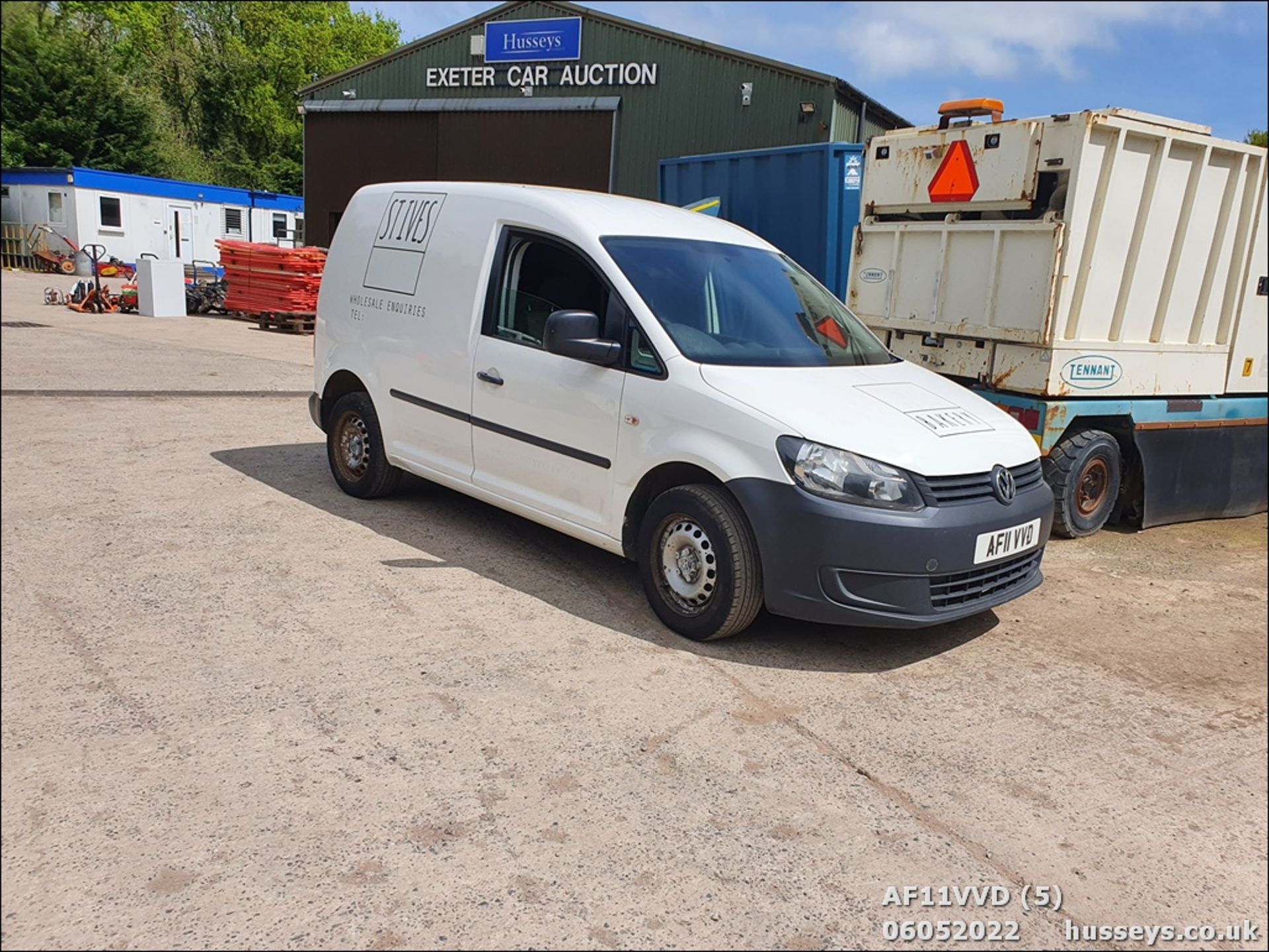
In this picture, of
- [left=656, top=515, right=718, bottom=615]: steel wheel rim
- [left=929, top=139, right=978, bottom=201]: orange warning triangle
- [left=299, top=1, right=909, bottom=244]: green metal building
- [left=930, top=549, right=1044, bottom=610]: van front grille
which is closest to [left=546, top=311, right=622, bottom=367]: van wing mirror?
[left=656, top=515, right=718, bottom=615]: steel wheel rim

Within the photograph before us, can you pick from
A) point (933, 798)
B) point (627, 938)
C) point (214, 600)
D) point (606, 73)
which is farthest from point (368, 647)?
point (606, 73)

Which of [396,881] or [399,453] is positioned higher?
[399,453]

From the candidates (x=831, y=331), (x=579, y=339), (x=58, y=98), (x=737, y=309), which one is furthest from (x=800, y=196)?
(x=58, y=98)

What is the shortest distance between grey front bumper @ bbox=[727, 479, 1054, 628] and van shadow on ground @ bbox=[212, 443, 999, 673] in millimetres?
351

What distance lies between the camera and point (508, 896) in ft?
8.76

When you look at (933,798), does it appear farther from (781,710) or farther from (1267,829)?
(1267,829)

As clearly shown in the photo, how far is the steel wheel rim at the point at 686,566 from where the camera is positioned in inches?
176

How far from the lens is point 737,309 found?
16.8 feet

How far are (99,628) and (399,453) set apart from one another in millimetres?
2307

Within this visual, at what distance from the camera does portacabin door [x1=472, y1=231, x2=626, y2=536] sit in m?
4.89

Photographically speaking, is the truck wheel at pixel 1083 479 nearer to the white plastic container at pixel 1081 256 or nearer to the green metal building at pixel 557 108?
the white plastic container at pixel 1081 256

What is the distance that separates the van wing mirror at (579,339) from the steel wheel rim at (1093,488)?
3977 millimetres

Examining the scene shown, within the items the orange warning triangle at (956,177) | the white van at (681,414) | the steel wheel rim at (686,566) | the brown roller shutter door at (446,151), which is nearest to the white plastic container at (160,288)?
the brown roller shutter door at (446,151)

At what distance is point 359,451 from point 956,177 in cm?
464
